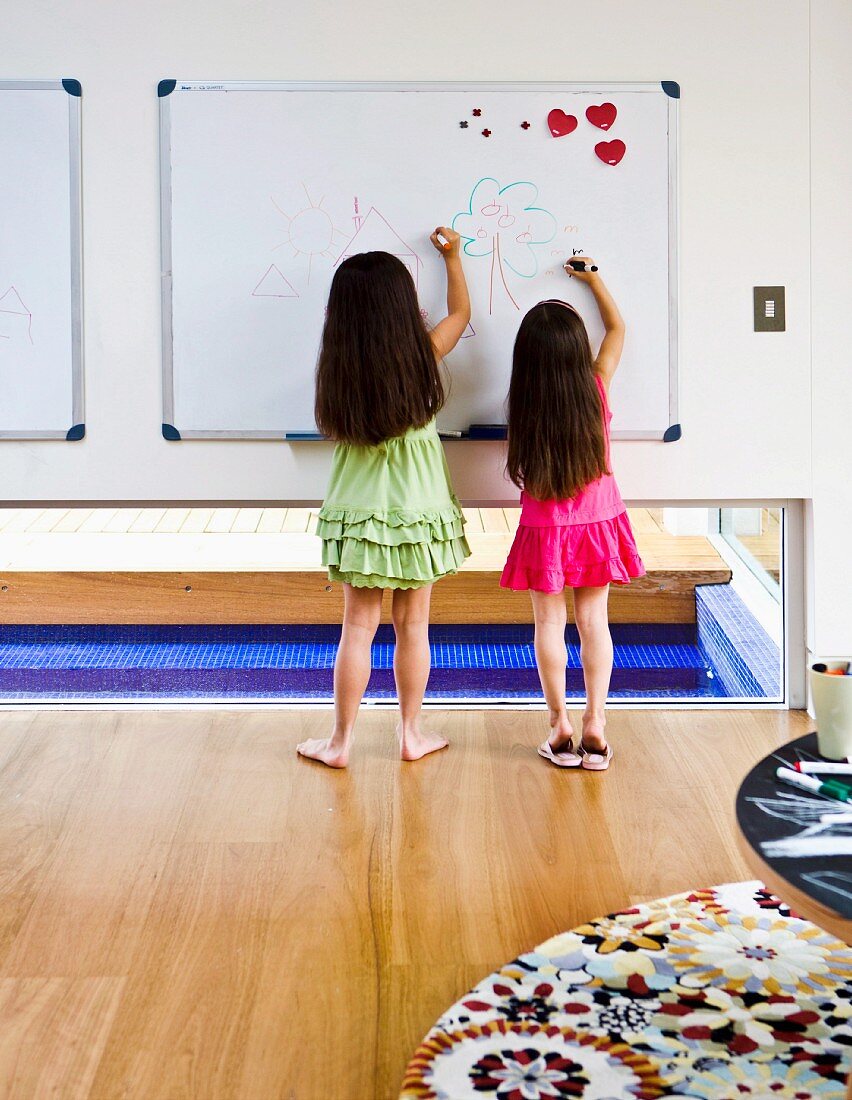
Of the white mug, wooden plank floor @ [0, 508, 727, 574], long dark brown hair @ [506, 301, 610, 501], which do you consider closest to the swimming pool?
wooden plank floor @ [0, 508, 727, 574]

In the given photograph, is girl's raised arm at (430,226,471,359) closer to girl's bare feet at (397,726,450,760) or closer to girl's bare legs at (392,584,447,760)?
girl's bare legs at (392,584,447,760)

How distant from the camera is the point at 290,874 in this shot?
2.38m

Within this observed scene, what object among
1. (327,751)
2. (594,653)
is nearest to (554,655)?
(594,653)

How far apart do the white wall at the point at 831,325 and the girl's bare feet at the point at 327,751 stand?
1.31 m

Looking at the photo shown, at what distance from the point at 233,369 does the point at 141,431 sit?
295 millimetres

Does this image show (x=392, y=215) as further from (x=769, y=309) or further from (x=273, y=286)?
(x=769, y=309)

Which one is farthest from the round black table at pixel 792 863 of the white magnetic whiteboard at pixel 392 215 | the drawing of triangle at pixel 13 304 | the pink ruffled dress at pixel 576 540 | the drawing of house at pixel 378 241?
the drawing of triangle at pixel 13 304

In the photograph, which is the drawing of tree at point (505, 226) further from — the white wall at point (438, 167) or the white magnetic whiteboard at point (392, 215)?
the white wall at point (438, 167)

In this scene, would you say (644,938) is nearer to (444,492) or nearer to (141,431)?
(444,492)

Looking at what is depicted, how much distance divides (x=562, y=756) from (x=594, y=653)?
0.87ft

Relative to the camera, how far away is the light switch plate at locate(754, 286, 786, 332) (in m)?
3.11

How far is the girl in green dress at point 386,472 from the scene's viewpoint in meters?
2.72

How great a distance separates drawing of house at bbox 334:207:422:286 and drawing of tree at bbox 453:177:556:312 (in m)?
0.14

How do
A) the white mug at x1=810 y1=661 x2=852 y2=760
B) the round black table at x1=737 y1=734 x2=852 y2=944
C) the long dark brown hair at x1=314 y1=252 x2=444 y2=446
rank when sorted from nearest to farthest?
1. the round black table at x1=737 y1=734 x2=852 y2=944
2. the white mug at x1=810 y1=661 x2=852 y2=760
3. the long dark brown hair at x1=314 y1=252 x2=444 y2=446
